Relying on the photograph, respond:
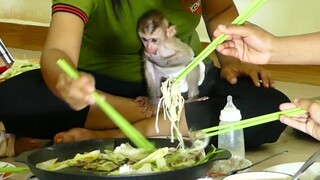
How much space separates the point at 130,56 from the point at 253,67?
274mm

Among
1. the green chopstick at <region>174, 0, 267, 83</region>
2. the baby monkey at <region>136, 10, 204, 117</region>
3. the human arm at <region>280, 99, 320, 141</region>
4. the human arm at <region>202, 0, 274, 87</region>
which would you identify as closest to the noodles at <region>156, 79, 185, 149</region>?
the green chopstick at <region>174, 0, 267, 83</region>

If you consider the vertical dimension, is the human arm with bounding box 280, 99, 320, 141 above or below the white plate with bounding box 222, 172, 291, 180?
above

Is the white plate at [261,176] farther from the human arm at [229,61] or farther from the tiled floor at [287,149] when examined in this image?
the human arm at [229,61]

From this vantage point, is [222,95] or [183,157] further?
[222,95]

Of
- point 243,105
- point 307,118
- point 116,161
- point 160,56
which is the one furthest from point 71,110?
point 307,118

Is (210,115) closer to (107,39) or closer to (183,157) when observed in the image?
(107,39)

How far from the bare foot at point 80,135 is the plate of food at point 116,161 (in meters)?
0.27

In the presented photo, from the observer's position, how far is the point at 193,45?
139 centimetres

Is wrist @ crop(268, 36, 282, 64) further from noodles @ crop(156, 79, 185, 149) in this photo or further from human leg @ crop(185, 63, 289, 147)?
human leg @ crop(185, 63, 289, 147)

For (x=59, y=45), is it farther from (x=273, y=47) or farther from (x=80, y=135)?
(x=273, y=47)

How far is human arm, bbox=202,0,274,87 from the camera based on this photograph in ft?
4.59

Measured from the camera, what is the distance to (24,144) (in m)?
1.38

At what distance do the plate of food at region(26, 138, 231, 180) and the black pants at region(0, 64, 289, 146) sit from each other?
1.20ft

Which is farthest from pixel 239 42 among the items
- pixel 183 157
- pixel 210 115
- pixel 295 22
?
pixel 295 22
